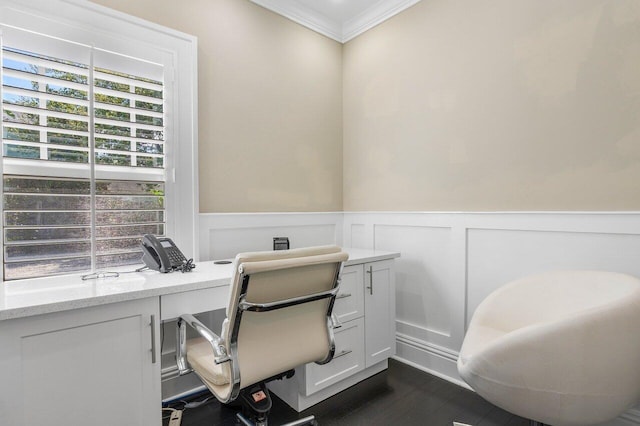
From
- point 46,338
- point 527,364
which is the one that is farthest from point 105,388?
point 527,364

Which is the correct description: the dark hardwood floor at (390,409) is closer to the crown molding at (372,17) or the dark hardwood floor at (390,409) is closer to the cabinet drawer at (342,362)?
the cabinet drawer at (342,362)

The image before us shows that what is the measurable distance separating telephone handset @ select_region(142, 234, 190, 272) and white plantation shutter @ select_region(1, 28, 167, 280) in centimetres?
26

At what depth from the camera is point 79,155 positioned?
1.81 metres

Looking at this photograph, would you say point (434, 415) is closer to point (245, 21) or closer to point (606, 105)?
point (606, 105)

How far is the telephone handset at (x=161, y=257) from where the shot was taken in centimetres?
176

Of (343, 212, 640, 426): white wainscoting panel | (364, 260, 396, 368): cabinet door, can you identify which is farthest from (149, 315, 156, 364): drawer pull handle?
(343, 212, 640, 426): white wainscoting panel

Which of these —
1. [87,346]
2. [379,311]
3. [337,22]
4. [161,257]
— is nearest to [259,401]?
[87,346]

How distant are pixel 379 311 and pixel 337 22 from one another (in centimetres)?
255

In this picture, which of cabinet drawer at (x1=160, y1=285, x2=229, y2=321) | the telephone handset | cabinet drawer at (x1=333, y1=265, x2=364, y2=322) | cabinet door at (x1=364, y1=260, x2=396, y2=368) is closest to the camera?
cabinet drawer at (x1=160, y1=285, x2=229, y2=321)

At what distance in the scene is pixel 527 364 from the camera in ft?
4.12

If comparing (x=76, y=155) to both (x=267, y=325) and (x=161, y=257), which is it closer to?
(x=161, y=257)

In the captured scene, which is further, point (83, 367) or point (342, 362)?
point (342, 362)

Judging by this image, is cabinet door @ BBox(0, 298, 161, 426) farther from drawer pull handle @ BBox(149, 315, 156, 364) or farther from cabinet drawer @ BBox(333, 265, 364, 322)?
cabinet drawer @ BBox(333, 265, 364, 322)

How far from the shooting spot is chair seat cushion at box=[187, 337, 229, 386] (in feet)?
4.37
